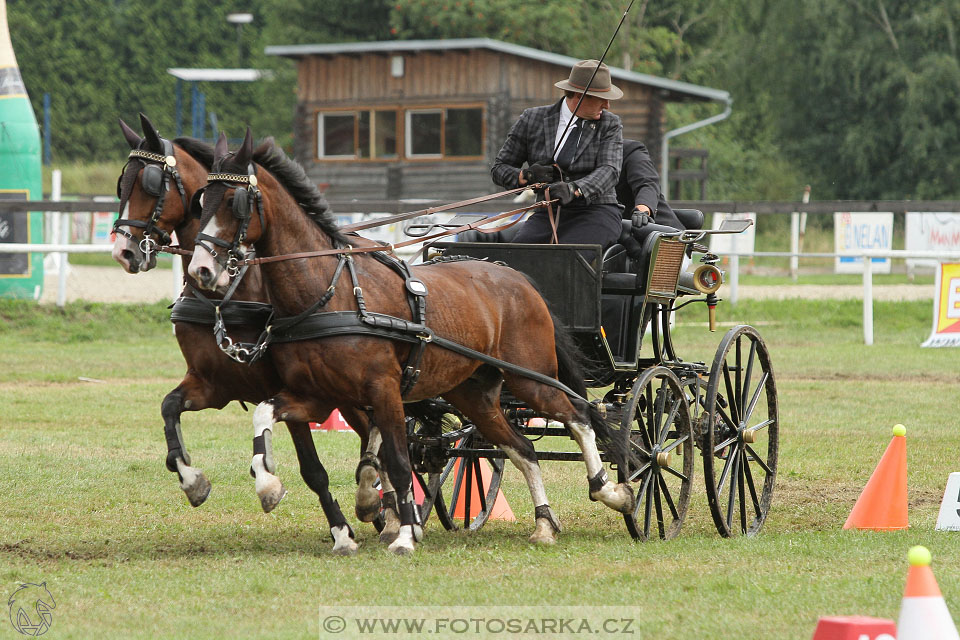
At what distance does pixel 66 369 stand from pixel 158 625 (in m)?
10.0

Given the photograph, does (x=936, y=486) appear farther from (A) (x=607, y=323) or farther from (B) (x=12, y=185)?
(B) (x=12, y=185)

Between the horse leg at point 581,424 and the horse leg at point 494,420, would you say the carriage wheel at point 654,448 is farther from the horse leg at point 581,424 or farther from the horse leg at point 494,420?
the horse leg at point 494,420

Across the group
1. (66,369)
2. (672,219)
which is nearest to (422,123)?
(66,369)

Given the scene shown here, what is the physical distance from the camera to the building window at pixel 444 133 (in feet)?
98.7

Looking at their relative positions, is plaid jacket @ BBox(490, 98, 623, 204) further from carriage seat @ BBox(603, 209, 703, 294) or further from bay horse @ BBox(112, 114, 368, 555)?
bay horse @ BBox(112, 114, 368, 555)

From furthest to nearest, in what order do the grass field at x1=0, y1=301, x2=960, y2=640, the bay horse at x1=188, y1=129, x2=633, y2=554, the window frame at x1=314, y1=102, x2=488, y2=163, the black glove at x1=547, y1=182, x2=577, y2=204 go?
the window frame at x1=314, y1=102, x2=488, y2=163, the black glove at x1=547, y1=182, x2=577, y2=204, the bay horse at x1=188, y1=129, x2=633, y2=554, the grass field at x1=0, y1=301, x2=960, y2=640

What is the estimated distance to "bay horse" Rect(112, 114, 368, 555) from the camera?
5859 millimetres

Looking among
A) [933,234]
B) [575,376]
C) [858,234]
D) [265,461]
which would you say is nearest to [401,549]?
[265,461]

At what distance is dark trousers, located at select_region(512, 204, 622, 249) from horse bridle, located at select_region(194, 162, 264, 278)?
203cm

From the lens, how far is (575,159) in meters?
7.22

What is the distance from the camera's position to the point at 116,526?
22.3ft

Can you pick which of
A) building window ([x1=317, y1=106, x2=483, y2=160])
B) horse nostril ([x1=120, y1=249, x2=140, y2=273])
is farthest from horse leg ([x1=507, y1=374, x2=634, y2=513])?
building window ([x1=317, y1=106, x2=483, y2=160])

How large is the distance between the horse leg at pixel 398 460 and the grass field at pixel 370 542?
4.7 inches

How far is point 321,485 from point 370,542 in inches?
22.8
